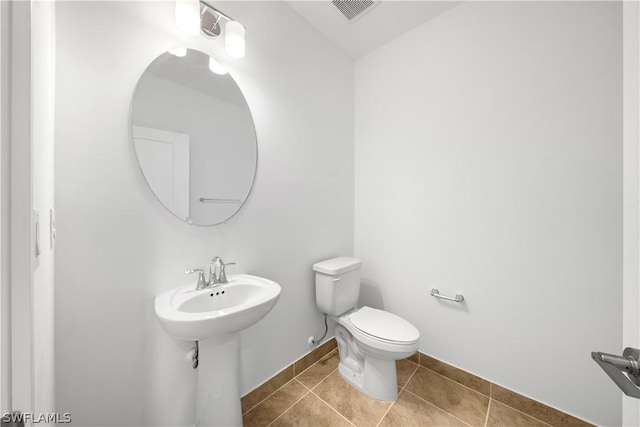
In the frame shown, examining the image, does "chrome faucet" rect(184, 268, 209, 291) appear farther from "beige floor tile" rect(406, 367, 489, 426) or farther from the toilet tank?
"beige floor tile" rect(406, 367, 489, 426)

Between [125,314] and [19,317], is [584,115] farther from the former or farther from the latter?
[125,314]

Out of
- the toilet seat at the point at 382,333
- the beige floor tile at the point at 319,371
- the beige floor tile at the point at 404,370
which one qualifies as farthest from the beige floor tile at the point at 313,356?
the beige floor tile at the point at 404,370

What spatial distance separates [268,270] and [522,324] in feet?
4.88

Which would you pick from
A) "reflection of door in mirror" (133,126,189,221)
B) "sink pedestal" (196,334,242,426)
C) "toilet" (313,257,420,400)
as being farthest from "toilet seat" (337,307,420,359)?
"reflection of door in mirror" (133,126,189,221)

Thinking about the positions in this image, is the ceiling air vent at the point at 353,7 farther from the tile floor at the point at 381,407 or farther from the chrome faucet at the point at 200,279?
the tile floor at the point at 381,407

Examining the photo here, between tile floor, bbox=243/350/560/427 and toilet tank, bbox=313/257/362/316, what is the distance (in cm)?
46

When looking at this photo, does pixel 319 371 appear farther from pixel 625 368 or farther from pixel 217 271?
pixel 625 368

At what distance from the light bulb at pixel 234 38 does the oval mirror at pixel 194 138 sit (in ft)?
0.39

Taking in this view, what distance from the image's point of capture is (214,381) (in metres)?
0.97

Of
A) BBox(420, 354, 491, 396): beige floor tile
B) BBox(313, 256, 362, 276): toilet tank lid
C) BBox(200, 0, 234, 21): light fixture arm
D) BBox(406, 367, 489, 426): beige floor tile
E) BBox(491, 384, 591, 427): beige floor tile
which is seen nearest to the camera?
BBox(200, 0, 234, 21): light fixture arm

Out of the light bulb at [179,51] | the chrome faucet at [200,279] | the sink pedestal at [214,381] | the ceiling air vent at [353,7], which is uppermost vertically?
the ceiling air vent at [353,7]

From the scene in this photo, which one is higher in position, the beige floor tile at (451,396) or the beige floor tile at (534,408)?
the beige floor tile at (534,408)

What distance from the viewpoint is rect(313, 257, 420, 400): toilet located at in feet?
4.17

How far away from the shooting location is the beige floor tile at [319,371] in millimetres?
1501
